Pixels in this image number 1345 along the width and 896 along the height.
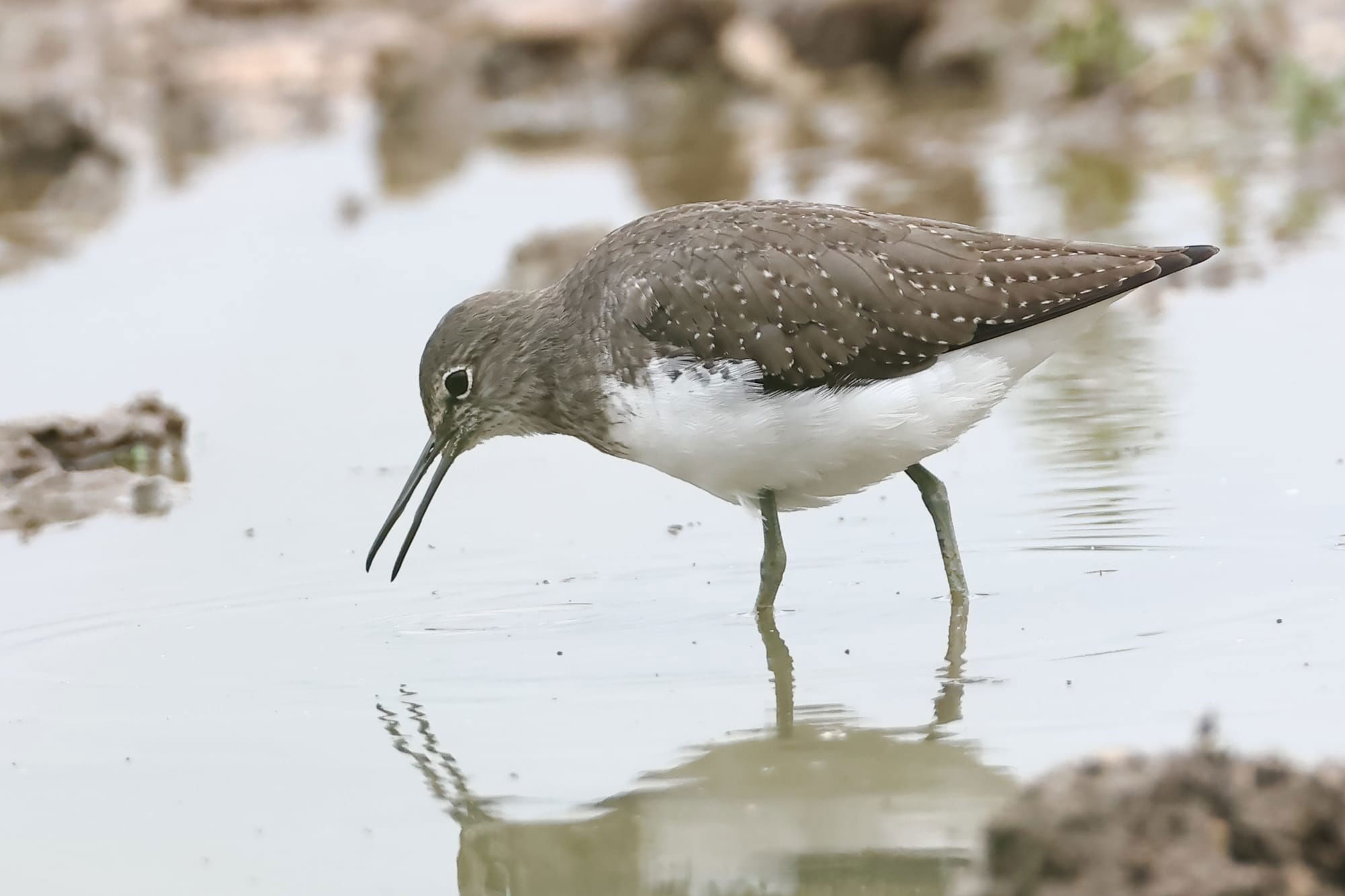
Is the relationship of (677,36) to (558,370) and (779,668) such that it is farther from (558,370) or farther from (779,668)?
(779,668)

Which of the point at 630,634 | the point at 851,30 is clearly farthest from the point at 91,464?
the point at 851,30

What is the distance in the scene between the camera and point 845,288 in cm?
729

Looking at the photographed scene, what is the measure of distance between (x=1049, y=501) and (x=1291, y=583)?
5.05 feet

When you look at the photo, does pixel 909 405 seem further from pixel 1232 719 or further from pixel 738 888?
pixel 738 888

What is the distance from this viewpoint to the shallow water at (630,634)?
5570 millimetres

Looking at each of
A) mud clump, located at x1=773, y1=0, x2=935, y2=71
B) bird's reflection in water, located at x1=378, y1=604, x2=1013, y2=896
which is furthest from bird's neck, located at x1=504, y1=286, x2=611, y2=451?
mud clump, located at x1=773, y1=0, x2=935, y2=71

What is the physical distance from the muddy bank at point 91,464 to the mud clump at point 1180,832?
650 cm

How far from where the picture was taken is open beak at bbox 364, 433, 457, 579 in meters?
7.86

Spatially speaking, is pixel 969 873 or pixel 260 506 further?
pixel 260 506

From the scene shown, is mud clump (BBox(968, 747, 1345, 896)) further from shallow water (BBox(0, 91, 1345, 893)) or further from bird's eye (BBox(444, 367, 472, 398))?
bird's eye (BBox(444, 367, 472, 398))

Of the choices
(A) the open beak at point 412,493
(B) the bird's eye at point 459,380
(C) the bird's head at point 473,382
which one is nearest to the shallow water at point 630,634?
(A) the open beak at point 412,493

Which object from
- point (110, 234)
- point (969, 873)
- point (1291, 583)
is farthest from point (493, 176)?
point (969, 873)

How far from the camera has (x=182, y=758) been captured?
20.7 ft

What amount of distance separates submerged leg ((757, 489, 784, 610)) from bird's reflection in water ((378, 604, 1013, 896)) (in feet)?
3.79
